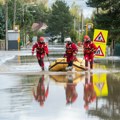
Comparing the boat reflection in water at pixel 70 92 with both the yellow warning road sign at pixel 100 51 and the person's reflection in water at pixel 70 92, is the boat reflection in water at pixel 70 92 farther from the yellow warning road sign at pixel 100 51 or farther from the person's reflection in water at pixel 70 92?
the yellow warning road sign at pixel 100 51

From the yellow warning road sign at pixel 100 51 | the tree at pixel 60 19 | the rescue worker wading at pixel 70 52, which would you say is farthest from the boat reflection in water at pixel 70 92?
the tree at pixel 60 19

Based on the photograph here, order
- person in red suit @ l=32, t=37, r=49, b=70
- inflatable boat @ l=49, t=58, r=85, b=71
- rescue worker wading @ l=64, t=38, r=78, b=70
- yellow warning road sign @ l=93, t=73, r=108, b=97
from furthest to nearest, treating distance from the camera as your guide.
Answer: person in red suit @ l=32, t=37, r=49, b=70, inflatable boat @ l=49, t=58, r=85, b=71, rescue worker wading @ l=64, t=38, r=78, b=70, yellow warning road sign @ l=93, t=73, r=108, b=97

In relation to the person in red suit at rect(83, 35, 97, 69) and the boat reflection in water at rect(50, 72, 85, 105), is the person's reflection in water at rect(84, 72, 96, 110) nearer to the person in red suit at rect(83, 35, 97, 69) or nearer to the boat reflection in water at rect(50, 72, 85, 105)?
the boat reflection in water at rect(50, 72, 85, 105)

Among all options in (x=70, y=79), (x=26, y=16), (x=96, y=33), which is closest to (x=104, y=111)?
(x=70, y=79)

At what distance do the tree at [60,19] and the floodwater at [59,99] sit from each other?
121425 mm

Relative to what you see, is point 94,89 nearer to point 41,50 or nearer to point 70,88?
point 70,88

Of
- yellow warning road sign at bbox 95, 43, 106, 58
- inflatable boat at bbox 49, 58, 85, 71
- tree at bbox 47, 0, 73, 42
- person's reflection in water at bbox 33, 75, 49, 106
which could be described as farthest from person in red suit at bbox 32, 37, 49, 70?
tree at bbox 47, 0, 73, 42

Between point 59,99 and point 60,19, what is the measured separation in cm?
12760

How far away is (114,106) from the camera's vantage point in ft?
39.0

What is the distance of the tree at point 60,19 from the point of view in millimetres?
140250

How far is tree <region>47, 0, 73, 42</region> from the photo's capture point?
140 meters

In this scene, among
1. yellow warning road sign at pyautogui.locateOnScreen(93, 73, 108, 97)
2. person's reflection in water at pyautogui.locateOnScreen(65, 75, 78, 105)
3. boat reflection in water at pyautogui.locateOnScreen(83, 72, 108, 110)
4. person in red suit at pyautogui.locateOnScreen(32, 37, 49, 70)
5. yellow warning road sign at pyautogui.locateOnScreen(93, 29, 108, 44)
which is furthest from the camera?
yellow warning road sign at pyautogui.locateOnScreen(93, 29, 108, 44)

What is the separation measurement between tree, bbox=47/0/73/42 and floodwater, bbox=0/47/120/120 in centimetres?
12142

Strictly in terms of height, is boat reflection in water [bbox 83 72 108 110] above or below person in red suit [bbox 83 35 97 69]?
below
